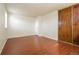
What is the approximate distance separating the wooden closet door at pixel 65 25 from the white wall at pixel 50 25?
269 millimetres

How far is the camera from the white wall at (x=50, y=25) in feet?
18.1

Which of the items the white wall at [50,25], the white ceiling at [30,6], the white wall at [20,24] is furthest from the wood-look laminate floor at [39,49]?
the white ceiling at [30,6]

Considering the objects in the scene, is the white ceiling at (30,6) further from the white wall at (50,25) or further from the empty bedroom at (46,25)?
the white wall at (50,25)

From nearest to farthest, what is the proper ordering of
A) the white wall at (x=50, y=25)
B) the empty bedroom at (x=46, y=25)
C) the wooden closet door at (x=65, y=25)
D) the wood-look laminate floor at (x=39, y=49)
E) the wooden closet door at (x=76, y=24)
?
1. the wood-look laminate floor at (x=39, y=49)
2. the wooden closet door at (x=76, y=24)
3. the empty bedroom at (x=46, y=25)
4. the wooden closet door at (x=65, y=25)
5. the white wall at (x=50, y=25)

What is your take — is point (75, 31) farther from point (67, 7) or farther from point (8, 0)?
point (8, 0)

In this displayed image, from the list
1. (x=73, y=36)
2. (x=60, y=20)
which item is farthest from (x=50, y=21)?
(x=73, y=36)

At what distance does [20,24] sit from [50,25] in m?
1.54

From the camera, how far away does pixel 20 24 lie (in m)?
5.47

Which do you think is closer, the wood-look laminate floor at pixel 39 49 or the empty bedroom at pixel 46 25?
the wood-look laminate floor at pixel 39 49

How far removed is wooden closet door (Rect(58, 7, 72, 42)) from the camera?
457 cm

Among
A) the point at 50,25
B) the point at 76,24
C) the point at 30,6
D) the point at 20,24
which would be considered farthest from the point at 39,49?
the point at 50,25

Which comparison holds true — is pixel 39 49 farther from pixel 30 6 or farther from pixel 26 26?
pixel 26 26

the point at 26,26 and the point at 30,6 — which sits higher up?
the point at 30,6

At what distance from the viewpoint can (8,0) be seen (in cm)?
140
